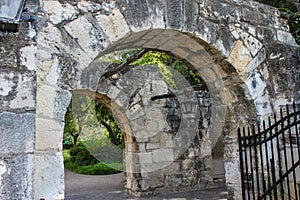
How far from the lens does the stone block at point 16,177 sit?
1.46 meters

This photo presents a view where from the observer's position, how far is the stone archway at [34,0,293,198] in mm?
1881

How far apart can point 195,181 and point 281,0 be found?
3905 millimetres

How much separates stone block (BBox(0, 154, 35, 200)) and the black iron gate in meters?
1.61

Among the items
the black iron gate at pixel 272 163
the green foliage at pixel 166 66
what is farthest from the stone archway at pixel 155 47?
the green foliage at pixel 166 66

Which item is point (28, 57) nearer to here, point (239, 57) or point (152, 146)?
point (239, 57)

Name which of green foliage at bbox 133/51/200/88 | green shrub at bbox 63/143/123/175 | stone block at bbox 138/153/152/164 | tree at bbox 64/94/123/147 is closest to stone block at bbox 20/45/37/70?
stone block at bbox 138/153/152/164

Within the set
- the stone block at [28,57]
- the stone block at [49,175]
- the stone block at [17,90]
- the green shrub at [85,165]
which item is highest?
the stone block at [28,57]

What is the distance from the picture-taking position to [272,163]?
2242 millimetres

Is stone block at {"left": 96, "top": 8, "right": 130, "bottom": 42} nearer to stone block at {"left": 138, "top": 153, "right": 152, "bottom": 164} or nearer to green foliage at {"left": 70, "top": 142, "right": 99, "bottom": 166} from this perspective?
stone block at {"left": 138, "top": 153, "right": 152, "bottom": 164}

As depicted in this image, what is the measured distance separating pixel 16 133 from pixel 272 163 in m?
1.81

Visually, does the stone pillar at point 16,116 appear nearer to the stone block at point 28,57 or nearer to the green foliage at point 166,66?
the stone block at point 28,57

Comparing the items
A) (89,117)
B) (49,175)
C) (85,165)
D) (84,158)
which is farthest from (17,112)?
(84,158)

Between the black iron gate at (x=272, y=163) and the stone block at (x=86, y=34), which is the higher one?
the stone block at (x=86, y=34)

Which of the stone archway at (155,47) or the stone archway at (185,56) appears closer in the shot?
the stone archway at (155,47)
